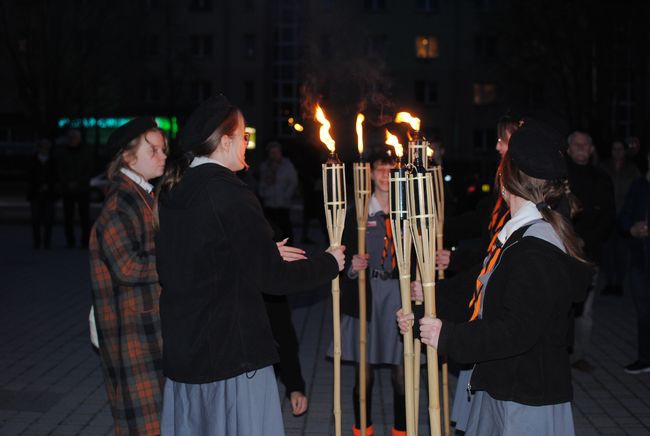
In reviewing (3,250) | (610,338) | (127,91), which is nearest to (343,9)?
(127,91)

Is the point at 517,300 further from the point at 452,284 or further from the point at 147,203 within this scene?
the point at 147,203

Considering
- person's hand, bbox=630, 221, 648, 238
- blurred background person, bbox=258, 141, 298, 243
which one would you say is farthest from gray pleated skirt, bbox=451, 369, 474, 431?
blurred background person, bbox=258, 141, 298, 243

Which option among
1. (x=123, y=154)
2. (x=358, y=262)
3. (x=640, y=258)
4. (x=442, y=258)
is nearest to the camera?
(x=123, y=154)

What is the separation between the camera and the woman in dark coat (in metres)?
4.35

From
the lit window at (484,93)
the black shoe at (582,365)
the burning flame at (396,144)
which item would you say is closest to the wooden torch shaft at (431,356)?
the burning flame at (396,144)

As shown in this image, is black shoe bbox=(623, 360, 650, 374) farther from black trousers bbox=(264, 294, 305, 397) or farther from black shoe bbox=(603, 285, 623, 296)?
black shoe bbox=(603, 285, 623, 296)

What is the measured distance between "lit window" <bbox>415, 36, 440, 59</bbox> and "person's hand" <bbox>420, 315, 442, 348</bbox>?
160ft

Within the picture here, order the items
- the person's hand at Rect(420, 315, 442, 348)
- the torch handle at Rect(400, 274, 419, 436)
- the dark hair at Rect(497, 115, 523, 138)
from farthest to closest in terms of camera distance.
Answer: the dark hair at Rect(497, 115, 523, 138)
the torch handle at Rect(400, 274, 419, 436)
the person's hand at Rect(420, 315, 442, 348)

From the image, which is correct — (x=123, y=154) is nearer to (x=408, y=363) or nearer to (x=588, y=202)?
(x=408, y=363)

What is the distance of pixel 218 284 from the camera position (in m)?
3.48

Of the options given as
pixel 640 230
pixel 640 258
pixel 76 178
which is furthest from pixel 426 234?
pixel 76 178

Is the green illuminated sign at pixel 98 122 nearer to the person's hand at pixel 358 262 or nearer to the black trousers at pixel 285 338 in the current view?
the black trousers at pixel 285 338

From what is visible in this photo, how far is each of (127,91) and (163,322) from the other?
42445 millimetres

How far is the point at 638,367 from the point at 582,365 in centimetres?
47
